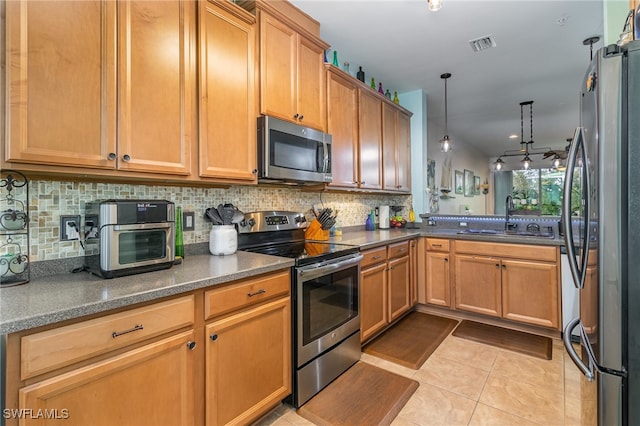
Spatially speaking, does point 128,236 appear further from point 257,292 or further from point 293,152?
point 293,152

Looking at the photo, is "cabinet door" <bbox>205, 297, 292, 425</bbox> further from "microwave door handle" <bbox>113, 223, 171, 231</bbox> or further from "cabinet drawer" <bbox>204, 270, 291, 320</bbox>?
"microwave door handle" <bbox>113, 223, 171, 231</bbox>

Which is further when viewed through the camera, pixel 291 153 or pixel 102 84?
pixel 291 153

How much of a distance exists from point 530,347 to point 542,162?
6.72 m

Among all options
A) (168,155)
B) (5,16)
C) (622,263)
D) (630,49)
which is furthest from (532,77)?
(5,16)

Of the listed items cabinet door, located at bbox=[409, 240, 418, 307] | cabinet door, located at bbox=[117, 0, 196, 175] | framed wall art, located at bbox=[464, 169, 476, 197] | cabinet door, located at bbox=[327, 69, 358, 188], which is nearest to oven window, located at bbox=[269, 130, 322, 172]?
cabinet door, located at bbox=[327, 69, 358, 188]

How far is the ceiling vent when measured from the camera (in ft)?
8.84

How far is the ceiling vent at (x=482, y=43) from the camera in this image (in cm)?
270

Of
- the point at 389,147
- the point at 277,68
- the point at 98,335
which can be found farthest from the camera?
the point at 389,147

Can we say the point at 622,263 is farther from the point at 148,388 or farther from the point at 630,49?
the point at 148,388

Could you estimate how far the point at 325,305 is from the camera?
2.01 meters

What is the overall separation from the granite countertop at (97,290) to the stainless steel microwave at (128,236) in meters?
0.05

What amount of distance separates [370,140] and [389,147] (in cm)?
41

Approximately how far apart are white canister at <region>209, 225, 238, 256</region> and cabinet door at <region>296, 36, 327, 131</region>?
99cm

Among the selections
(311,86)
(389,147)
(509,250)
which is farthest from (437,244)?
(311,86)
